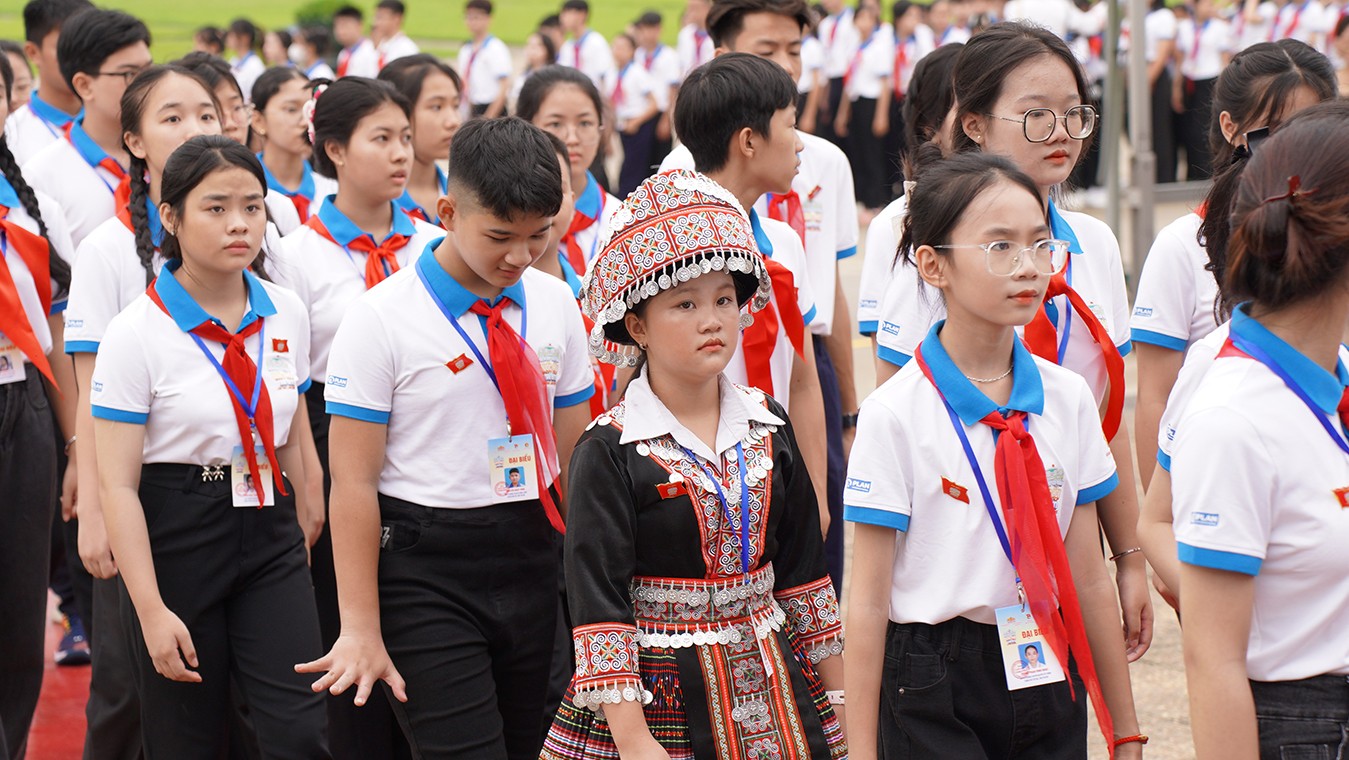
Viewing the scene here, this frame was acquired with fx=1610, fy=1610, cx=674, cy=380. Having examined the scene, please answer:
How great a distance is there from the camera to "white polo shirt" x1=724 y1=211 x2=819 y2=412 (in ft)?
13.5

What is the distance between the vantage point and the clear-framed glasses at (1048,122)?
3463 millimetres

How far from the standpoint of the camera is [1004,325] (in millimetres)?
2873

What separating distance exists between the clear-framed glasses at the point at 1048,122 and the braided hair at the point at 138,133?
2.26 m

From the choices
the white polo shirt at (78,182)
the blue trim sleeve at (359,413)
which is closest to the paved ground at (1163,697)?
the blue trim sleeve at (359,413)

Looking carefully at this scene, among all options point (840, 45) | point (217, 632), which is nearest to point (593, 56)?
point (840, 45)

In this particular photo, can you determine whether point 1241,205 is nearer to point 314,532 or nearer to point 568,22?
point 314,532

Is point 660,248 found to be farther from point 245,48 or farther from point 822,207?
point 245,48

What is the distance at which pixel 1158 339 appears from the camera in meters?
3.75

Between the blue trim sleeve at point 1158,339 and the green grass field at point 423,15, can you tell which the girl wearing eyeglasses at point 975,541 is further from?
the green grass field at point 423,15

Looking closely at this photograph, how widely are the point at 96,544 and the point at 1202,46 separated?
593 inches

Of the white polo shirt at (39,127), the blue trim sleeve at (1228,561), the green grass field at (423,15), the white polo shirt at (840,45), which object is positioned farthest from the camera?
the green grass field at (423,15)

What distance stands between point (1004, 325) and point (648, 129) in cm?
1436

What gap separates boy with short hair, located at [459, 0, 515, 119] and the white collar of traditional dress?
14.2m

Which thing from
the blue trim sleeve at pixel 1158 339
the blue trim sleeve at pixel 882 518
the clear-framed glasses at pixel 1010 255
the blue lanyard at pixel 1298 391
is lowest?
the blue trim sleeve at pixel 882 518
